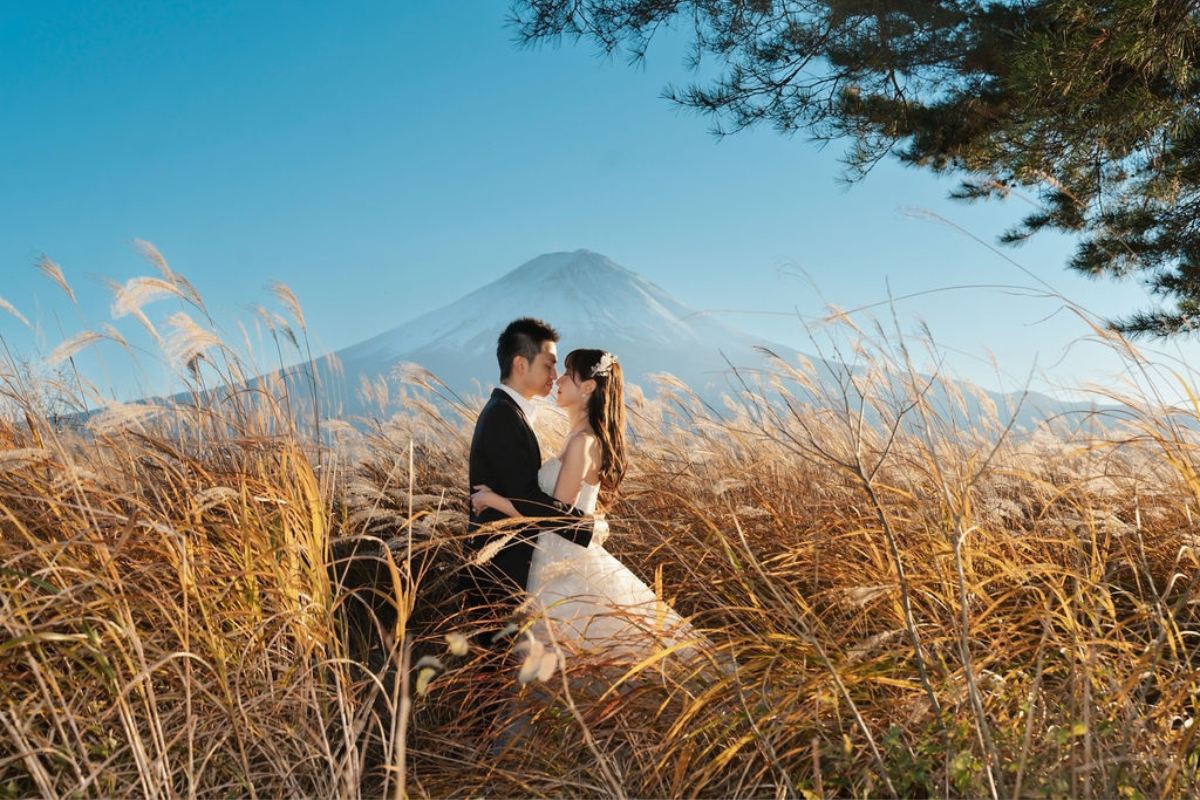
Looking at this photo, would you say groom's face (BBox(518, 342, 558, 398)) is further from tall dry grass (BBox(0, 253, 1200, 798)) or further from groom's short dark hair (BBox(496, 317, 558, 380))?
tall dry grass (BBox(0, 253, 1200, 798))

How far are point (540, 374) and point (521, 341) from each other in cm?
13

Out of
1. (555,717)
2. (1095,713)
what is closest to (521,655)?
(555,717)

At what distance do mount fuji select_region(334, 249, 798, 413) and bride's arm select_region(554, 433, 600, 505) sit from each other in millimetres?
64887

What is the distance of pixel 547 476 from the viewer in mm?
2955

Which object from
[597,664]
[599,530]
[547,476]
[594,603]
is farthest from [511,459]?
[597,664]

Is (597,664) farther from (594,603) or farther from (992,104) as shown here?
(992,104)

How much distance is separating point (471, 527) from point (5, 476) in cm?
140

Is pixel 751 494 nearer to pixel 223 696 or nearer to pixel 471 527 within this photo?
pixel 471 527

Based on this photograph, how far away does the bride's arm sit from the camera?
108 inches

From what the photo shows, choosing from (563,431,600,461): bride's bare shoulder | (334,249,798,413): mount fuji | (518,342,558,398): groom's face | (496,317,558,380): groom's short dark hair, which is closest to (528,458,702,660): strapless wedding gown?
(563,431,600,461): bride's bare shoulder

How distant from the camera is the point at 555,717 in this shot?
1987mm

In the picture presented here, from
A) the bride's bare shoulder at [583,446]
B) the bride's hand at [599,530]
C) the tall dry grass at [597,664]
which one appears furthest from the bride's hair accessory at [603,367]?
the tall dry grass at [597,664]

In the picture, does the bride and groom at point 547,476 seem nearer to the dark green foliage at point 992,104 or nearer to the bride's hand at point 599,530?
the bride's hand at point 599,530

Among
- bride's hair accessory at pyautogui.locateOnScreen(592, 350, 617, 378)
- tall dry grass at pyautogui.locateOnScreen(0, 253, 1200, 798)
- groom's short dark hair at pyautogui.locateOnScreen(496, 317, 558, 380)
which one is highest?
groom's short dark hair at pyautogui.locateOnScreen(496, 317, 558, 380)
